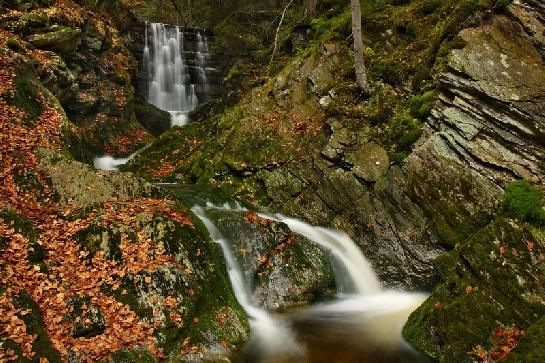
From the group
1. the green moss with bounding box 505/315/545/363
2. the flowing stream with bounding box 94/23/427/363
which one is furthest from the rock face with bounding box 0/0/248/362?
the green moss with bounding box 505/315/545/363

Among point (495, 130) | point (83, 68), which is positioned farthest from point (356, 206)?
point (83, 68)

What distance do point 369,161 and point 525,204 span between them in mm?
4467

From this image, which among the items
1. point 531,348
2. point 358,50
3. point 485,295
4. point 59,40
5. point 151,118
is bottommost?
point 531,348

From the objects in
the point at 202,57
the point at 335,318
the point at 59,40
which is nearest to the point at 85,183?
the point at 335,318

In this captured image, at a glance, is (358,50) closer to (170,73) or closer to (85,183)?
(85,183)

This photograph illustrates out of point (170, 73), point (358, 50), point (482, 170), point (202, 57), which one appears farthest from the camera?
point (202, 57)

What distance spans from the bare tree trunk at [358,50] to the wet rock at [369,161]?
7.60 ft

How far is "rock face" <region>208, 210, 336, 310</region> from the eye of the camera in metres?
9.05

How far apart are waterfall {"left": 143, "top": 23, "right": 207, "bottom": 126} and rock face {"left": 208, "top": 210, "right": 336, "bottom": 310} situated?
1574 cm

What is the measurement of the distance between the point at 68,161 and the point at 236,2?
31.1m

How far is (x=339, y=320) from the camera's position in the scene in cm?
848

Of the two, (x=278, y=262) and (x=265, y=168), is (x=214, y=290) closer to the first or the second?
(x=278, y=262)

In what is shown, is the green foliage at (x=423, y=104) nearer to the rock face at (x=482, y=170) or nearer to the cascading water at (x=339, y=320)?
the rock face at (x=482, y=170)

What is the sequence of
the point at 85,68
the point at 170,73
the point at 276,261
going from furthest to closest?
the point at 170,73 → the point at 85,68 → the point at 276,261
